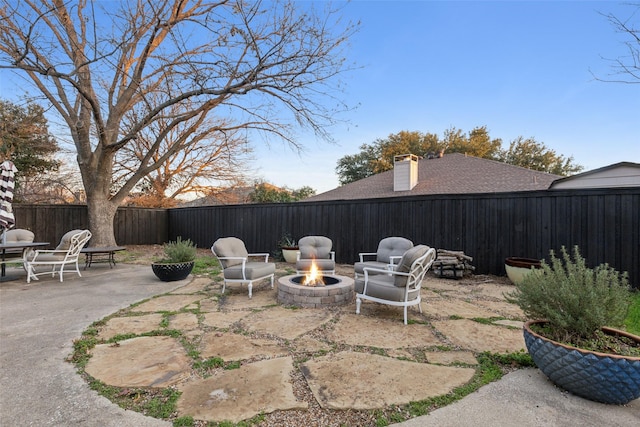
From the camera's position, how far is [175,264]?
545 cm

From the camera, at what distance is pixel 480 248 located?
6.30m

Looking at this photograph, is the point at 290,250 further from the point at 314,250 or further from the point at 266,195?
the point at 266,195

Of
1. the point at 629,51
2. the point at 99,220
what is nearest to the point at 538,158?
the point at 629,51

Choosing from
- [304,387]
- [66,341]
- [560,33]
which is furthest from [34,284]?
[560,33]

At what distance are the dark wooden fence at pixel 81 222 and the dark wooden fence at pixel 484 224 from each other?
5200 mm

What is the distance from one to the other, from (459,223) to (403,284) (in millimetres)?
3859

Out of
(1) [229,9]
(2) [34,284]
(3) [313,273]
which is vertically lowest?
(2) [34,284]

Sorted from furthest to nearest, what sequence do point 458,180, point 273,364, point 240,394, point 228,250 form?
1. point 458,180
2. point 228,250
3. point 273,364
4. point 240,394

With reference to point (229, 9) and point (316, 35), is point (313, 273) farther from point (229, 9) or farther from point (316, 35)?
point (229, 9)

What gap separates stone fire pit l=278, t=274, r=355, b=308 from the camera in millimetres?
3857

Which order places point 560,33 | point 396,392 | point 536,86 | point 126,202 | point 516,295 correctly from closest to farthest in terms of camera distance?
point 396,392 < point 516,295 < point 560,33 < point 536,86 < point 126,202

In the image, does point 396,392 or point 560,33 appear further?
point 560,33

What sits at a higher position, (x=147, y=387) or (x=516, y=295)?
(x=516, y=295)

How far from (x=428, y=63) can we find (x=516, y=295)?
7.29m
